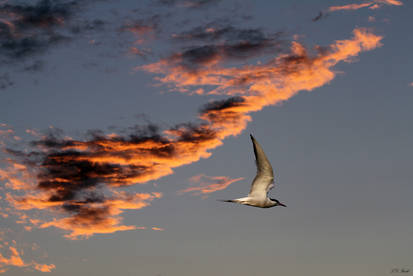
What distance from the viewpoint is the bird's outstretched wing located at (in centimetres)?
2739

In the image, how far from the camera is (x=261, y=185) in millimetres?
29359

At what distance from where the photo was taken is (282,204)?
32.5 m

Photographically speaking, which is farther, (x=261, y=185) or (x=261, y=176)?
(x=261, y=185)

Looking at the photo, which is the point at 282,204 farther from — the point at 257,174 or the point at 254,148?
the point at 254,148

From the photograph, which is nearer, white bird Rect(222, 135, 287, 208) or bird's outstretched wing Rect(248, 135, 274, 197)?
bird's outstretched wing Rect(248, 135, 274, 197)

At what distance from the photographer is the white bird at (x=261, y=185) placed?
27930mm

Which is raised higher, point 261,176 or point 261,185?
point 261,176

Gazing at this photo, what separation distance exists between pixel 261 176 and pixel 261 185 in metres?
0.79

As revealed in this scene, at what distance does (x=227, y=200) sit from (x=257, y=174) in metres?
2.40

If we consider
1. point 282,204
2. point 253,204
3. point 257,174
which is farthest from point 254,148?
point 282,204

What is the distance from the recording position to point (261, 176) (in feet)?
94.5

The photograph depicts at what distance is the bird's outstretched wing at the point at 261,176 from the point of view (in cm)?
2739

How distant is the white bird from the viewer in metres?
27.9

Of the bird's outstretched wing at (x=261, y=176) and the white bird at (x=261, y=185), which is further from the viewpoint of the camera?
the white bird at (x=261, y=185)
